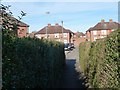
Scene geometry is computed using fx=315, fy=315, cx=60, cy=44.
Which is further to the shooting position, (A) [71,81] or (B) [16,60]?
(A) [71,81]

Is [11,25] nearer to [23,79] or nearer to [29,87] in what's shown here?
[23,79]

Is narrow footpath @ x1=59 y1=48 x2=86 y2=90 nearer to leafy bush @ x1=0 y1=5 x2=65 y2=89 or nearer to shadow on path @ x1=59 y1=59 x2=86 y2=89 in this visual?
shadow on path @ x1=59 y1=59 x2=86 y2=89

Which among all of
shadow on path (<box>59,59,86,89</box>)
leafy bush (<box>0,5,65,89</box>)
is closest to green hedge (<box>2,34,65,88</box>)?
leafy bush (<box>0,5,65,89</box>)

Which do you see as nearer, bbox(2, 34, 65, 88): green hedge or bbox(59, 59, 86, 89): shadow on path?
bbox(2, 34, 65, 88): green hedge

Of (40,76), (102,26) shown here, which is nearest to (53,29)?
(102,26)

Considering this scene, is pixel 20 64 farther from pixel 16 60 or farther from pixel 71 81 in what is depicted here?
pixel 71 81

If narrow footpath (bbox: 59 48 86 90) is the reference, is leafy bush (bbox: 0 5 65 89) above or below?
above

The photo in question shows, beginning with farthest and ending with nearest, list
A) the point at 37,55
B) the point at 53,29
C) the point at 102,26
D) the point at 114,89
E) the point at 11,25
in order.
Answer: the point at 53,29
the point at 102,26
the point at 37,55
the point at 114,89
the point at 11,25

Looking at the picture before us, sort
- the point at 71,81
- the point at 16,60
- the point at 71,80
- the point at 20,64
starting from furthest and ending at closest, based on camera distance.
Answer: the point at 71,80 < the point at 71,81 < the point at 20,64 < the point at 16,60

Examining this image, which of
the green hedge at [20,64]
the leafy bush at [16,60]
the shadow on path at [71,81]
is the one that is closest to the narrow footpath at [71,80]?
the shadow on path at [71,81]

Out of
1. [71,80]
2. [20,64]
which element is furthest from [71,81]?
[20,64]

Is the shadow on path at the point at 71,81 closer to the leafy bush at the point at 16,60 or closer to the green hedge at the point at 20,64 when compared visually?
the green hedge at the point at 20,64

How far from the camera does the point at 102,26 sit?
289 feet

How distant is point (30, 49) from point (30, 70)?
1.59 feet
